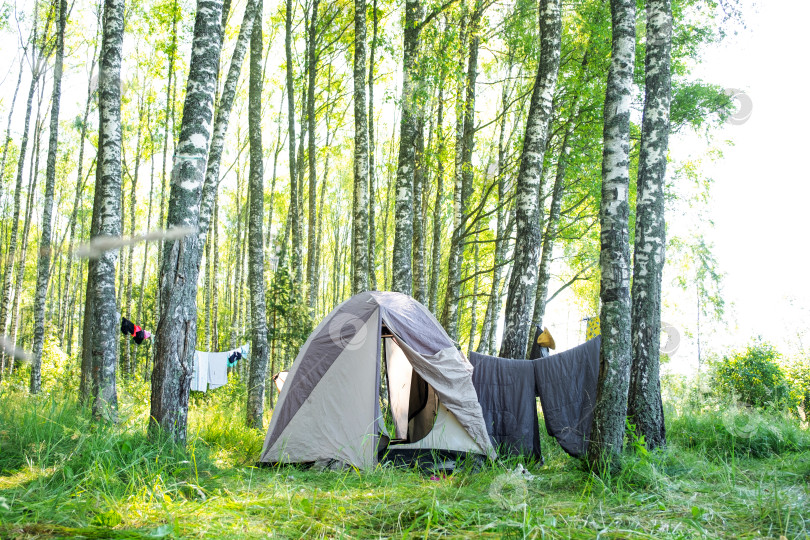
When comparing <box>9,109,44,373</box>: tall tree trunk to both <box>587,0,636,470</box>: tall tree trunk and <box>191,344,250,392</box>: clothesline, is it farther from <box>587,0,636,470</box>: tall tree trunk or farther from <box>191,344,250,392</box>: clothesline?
<box>587,0,636,470</box>: tall tree trunk

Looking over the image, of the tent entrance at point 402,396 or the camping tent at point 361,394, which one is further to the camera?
the tent entrance at point 402,396

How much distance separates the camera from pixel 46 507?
283 cm

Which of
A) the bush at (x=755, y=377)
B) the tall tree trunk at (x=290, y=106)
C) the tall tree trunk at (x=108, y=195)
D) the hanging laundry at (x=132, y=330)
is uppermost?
the tall tree trunk at (x=290, y=106)

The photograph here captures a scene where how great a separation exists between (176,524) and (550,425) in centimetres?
392

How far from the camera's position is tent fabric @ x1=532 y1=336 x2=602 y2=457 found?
5.43m

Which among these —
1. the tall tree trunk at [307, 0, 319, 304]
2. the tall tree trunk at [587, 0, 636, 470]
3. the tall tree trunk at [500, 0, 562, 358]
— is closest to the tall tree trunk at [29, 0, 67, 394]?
the tall tree trunk at [307, 0, 319, 304]

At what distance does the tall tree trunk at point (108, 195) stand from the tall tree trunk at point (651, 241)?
A: 5185mm

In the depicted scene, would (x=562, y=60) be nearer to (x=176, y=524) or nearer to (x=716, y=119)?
(x=716, y=119)

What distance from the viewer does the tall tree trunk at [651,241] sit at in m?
5.32


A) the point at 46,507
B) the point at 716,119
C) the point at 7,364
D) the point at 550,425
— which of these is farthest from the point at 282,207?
the point at 46,507

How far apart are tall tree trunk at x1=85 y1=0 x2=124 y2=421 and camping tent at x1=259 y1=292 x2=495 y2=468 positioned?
180 centimetres

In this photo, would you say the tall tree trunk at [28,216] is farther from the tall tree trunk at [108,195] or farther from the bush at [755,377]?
the bush at [755,377]

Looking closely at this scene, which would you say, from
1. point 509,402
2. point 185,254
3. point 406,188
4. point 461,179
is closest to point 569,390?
point 509,402

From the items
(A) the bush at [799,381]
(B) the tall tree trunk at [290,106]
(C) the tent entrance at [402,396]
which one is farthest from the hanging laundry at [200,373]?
(A) the bush at [799,381]
